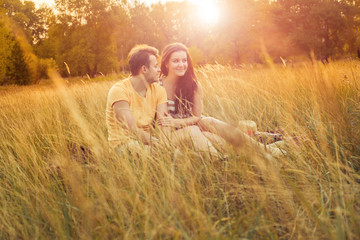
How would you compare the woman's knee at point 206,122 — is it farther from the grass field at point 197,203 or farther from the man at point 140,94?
the grass field at point 197,203

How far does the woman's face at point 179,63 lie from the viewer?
316 cm

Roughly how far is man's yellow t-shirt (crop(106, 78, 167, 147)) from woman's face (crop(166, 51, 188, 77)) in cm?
41

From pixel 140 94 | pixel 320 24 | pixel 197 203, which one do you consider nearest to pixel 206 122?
pixel 140 94

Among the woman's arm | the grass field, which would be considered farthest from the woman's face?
the grass field

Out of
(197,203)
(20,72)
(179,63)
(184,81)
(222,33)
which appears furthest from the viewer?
(222,33)

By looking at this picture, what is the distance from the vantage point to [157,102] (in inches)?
114

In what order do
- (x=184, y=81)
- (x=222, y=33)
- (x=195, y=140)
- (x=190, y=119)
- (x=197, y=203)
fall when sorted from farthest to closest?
1. (x=222, y=33)
2. (x=184, y=81)
3. (x=190, y=119)
4. (x=195, y=140)
5. (x=197, y=203)

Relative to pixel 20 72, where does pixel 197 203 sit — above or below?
below

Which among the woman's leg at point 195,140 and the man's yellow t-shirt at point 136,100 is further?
the man's yellow t-shirt at point 136,100

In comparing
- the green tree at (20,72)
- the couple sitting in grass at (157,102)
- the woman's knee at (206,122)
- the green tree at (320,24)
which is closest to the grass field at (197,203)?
the couple sitting in grass at (157,102)

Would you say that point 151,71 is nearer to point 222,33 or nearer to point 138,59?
point 138,59

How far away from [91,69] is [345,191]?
2555 centimetres

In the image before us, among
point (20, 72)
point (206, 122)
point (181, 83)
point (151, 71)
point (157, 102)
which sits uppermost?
point (20, 72)

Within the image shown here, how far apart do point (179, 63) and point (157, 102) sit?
610 millimetres
